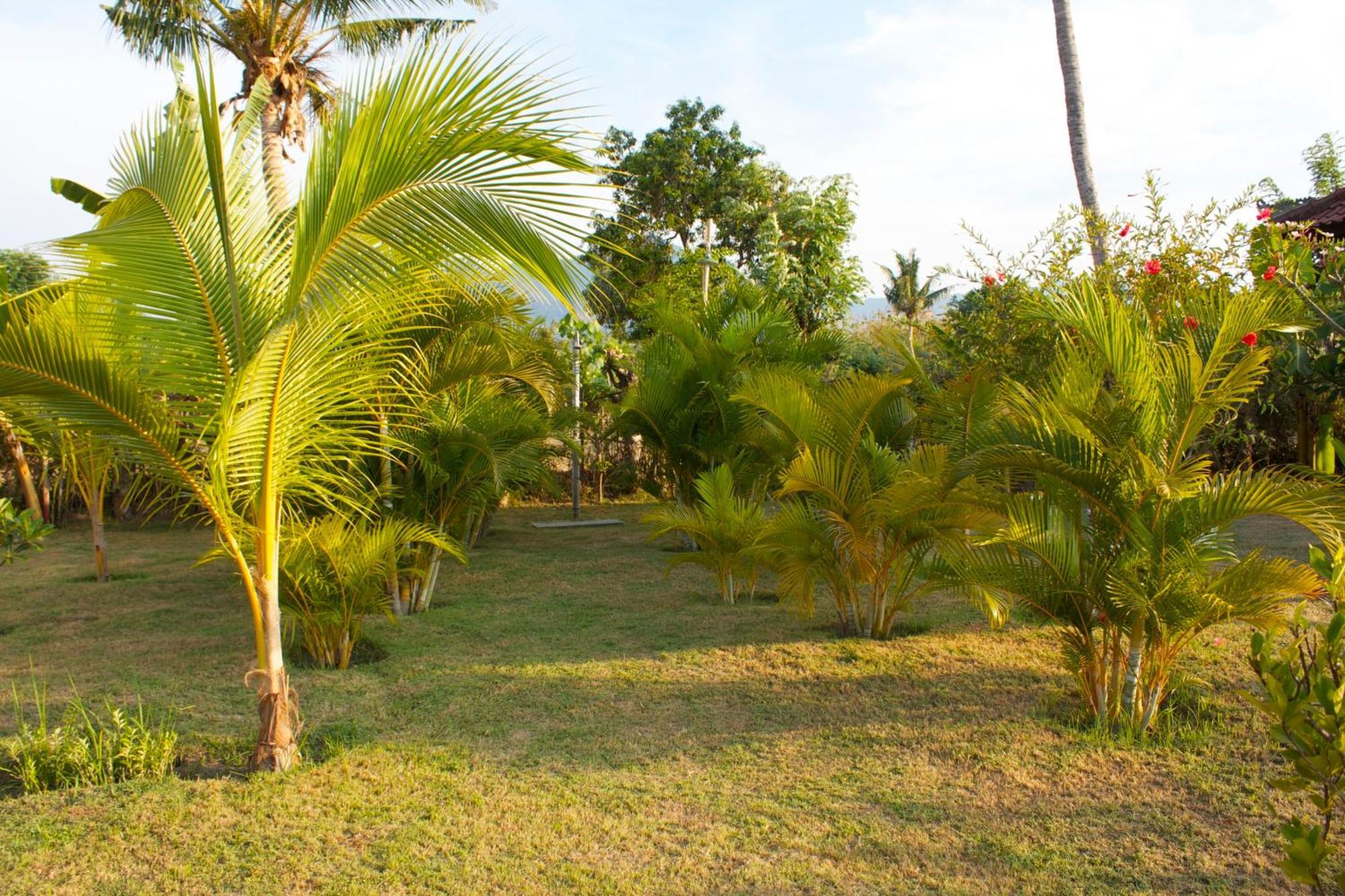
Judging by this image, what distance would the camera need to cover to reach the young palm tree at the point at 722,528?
22.5ft

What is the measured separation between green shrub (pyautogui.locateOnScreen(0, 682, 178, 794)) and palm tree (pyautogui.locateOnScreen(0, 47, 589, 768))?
1.53 feet

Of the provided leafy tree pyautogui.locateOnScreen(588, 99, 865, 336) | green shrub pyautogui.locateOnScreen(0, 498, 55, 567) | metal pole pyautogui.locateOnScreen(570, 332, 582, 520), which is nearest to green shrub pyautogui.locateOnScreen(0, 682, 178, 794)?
green shrub pyautogui.locateOnScreen(0, 498, 55, 567)

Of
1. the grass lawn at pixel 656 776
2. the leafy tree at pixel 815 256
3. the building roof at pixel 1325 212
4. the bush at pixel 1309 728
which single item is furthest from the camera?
the leafy tree at pixel 815 256

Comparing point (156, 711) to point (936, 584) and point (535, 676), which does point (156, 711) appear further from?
point (936, 584)

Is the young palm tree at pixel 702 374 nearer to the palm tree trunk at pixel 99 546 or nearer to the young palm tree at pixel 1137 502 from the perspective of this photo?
the young palm tree at pixel 1137 502

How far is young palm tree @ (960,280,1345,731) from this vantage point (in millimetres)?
3654

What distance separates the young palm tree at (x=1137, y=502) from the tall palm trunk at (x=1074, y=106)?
415cm

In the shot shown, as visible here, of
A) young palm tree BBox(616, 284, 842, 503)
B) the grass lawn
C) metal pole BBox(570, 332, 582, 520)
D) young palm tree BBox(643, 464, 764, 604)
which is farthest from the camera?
metal pole BBox(570, 332, 582, 520)

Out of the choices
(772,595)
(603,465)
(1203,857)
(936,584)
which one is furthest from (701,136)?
(1203,857)

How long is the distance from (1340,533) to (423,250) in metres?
3.72

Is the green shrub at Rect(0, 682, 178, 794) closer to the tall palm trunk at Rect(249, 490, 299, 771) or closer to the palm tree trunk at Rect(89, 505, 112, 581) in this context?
the tall palm trunk at Rect(249, 490, 299, 771)

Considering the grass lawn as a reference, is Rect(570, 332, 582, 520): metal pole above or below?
above

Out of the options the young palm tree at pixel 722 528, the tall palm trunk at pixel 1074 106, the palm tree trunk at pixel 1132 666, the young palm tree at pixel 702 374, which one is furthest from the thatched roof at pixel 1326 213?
the palm tree trunk at pixel 1132 666

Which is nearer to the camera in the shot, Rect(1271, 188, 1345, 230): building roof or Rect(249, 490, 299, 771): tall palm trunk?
Rect(249, 490, 299, 771): tall palm trunk
